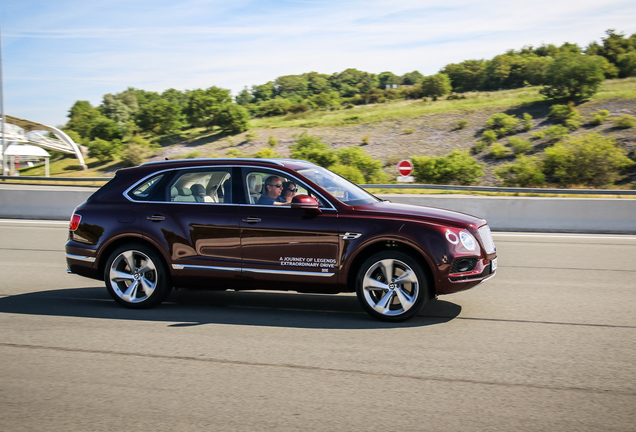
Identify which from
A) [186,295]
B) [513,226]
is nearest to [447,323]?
[186,295]

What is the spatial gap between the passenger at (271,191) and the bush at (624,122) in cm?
5140

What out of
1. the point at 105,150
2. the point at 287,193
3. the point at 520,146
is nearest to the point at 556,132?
the point at 520,146

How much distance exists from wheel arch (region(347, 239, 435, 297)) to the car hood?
285mm

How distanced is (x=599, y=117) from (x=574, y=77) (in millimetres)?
9911

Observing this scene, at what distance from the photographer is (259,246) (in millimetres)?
6402

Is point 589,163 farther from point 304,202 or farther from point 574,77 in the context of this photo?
point 304,202

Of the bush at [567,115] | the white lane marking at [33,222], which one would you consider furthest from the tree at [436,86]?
the white lane marking at [33,222]

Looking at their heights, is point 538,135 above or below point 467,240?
above

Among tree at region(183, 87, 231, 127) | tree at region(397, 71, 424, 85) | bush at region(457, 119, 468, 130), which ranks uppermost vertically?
tree at region(397, 71, 424, 85)

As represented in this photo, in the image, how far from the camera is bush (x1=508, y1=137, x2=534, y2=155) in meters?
49.5

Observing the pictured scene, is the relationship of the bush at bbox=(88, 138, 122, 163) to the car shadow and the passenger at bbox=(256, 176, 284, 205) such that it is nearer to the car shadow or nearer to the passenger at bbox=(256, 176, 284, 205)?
the car shadow

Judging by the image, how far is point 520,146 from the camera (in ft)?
163

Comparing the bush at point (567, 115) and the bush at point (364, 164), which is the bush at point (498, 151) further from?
the bush at point (364, 164)

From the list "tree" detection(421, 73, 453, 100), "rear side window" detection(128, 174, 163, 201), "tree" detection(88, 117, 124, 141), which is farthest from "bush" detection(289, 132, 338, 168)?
"tree" detection(88, 117, 124, 141)
